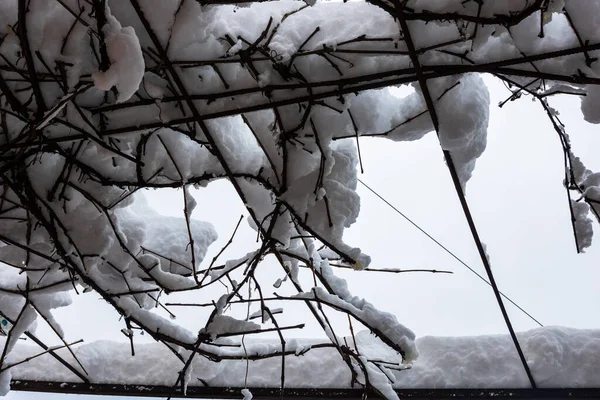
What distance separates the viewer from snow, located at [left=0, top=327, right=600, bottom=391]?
127 cm

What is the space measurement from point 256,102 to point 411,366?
0.76 m

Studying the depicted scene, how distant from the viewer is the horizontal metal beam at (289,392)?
49.1 inches

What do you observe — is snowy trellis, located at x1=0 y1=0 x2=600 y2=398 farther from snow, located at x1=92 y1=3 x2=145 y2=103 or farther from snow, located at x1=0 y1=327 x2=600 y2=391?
snow, located at x1=0 y1=327 x2=600 y2=391

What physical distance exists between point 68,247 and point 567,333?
1184 millimetres

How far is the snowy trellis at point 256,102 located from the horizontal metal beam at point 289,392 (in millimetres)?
397

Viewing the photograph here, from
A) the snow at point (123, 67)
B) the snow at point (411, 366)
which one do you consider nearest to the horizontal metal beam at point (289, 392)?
the snow at point (411, 366)

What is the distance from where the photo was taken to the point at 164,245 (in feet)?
3.86

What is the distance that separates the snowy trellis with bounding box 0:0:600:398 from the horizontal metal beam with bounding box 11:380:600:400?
397 mm

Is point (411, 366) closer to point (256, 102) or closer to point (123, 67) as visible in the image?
point (256, 102)

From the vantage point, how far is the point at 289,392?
4.46 feet

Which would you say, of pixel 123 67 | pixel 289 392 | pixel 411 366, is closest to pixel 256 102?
pixel 123 67

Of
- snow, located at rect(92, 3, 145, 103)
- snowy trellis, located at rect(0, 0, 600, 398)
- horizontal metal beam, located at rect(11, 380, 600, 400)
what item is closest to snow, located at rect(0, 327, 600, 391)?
horizontal metal beam, located at rect(11, 380, 600, 400)

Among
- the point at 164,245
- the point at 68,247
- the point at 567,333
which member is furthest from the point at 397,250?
the point at 68,247

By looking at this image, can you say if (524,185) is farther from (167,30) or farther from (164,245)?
(167,30)
